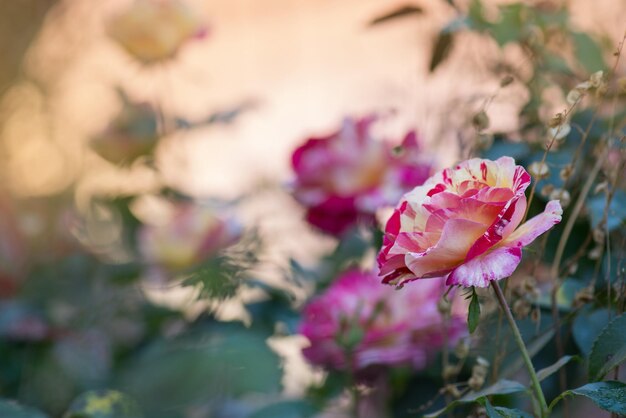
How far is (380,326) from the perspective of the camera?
60 cm

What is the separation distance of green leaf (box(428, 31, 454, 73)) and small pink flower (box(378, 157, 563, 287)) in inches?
13.9

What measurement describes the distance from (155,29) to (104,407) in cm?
48

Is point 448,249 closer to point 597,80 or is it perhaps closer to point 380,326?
point 597,80

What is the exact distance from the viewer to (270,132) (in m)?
2.03

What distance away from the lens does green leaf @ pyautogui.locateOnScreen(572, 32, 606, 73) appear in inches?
26.3

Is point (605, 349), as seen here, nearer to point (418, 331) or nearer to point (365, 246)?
point (418, 331)

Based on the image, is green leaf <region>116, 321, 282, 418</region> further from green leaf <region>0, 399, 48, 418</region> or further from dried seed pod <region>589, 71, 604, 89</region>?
dried seed pod <region>589, 71, 604, 89</region>

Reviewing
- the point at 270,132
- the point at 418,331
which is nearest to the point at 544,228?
the point at 418,331

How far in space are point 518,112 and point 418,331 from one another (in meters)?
0.25

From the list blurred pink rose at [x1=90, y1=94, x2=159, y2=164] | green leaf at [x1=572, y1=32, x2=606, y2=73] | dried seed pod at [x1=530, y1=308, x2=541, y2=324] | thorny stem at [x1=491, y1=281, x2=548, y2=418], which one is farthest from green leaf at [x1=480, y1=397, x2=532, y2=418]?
blurred pink rose at [x1=90, y1=94, x2=159, y2=164]

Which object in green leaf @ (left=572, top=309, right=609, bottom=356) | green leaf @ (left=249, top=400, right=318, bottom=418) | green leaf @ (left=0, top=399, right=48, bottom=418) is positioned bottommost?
green leaf @ (left=249, top=400, right=318, bottom=418)

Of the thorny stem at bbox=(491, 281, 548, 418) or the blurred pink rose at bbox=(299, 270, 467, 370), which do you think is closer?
the thorny stem at bbox=(491, 281, 548, 418)

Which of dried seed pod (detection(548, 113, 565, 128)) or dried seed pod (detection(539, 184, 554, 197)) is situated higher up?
dried seed pod (detection(548, 113, 565, 128))

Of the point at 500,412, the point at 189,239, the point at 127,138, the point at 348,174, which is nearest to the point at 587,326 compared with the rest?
the point at 500,412
